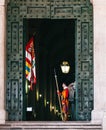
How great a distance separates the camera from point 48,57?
44531 mm

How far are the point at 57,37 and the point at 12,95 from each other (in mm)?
16247

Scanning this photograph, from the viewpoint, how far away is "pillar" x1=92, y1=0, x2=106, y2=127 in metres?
25.7

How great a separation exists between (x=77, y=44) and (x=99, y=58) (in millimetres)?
1356

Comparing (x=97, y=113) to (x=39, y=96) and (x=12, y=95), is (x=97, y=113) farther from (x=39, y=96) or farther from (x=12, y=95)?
(x=39, y=96)

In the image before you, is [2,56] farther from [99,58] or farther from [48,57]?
[48,57]

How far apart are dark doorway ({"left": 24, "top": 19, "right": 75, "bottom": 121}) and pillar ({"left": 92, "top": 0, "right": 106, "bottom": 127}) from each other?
6304mm

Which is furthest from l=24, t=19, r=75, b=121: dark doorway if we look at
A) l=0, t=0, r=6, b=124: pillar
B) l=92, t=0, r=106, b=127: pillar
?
l=92, t=0, r=106, b=127: pillar

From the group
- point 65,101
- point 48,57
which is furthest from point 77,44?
point 48,57

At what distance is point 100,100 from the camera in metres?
25.7

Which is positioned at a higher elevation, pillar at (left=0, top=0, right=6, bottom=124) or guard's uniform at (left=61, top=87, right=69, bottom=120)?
pillar at (left=0, top=0, right=6, bottom=124)

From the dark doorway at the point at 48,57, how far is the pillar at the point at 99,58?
6.30 metres

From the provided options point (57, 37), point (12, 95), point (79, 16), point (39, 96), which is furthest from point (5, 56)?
point (57, 37)

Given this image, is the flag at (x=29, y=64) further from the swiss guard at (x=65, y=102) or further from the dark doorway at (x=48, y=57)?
the dark doorway at (x=48, y=57)

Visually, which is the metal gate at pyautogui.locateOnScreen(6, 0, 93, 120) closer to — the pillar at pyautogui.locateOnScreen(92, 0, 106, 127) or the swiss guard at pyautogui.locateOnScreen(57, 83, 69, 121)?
the pillar at pyautogui.locateOnScreen(92, 0, 106, 127)
